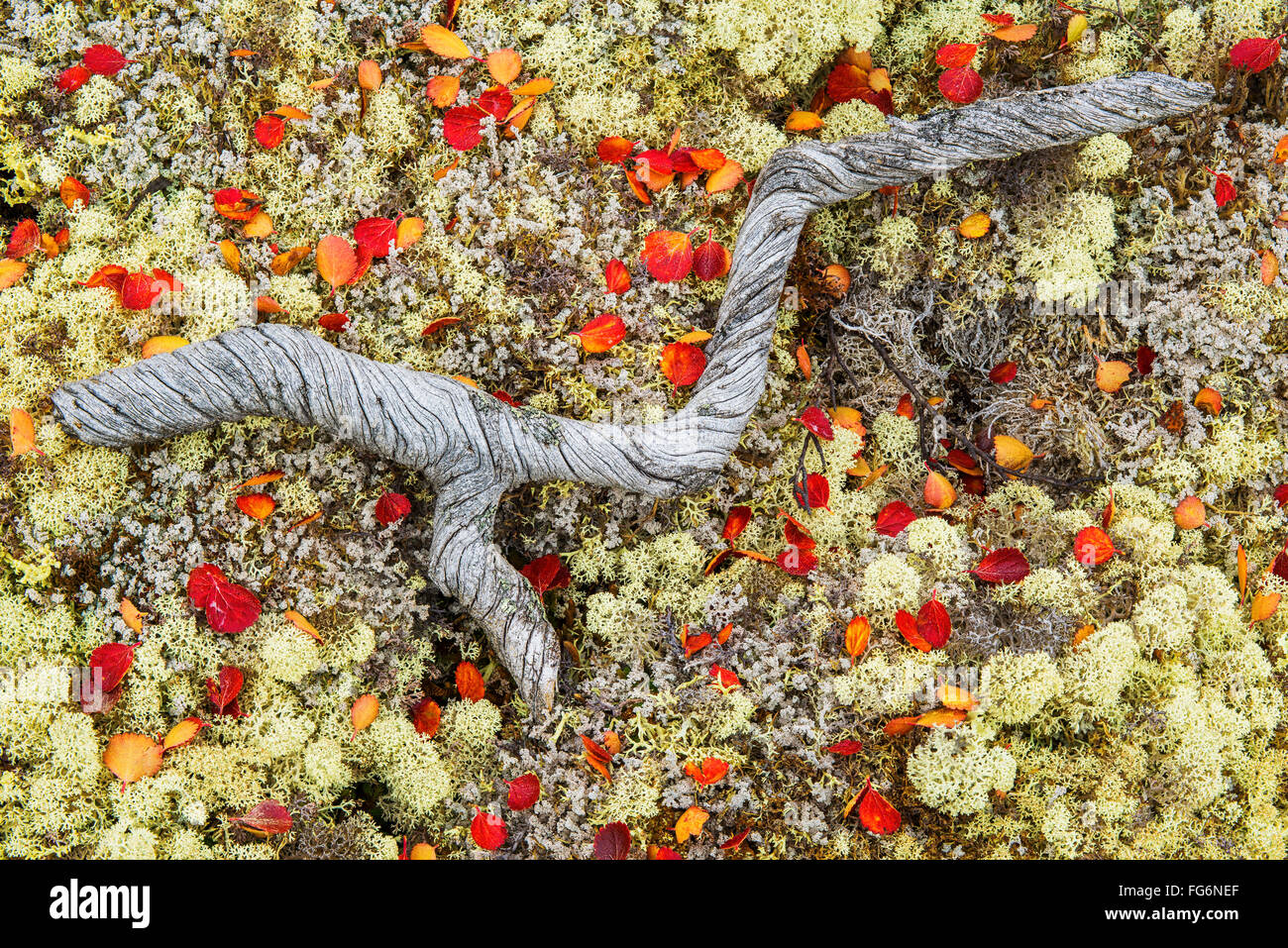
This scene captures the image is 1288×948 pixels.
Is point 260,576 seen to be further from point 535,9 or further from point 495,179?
point 535,9

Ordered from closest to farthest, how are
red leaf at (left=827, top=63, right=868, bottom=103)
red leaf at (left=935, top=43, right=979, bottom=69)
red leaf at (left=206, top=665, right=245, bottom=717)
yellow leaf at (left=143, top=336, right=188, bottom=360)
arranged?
red leaf at (left=206, top=665, right=245, bottom=717) < yellow leaf at (left=143, top=336, right=188, bottom=360) < red leaf at (left=935, top=43, right=979, bottom=69) < red leaf at (left=827, top=63, right=868, bottom=103)

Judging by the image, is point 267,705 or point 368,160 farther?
point 368,160

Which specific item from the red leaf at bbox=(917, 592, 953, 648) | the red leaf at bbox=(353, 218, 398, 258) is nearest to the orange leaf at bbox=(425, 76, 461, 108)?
the red leaf at bbox=(353, 218, 398, 258)

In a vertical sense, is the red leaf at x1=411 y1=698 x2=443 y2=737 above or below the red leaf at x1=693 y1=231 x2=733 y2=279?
below

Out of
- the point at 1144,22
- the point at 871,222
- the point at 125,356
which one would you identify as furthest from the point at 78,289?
the point at 1144,22

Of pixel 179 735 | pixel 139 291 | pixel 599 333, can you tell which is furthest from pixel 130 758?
pixel 599 333

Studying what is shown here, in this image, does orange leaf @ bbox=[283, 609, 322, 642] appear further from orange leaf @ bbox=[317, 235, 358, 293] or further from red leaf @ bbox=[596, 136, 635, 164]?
red leaf @ bbox=[596, 136, 635, 164]

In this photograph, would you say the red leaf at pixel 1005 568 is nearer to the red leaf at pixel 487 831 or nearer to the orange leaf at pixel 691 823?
the orange leaf at pixel 691 823
